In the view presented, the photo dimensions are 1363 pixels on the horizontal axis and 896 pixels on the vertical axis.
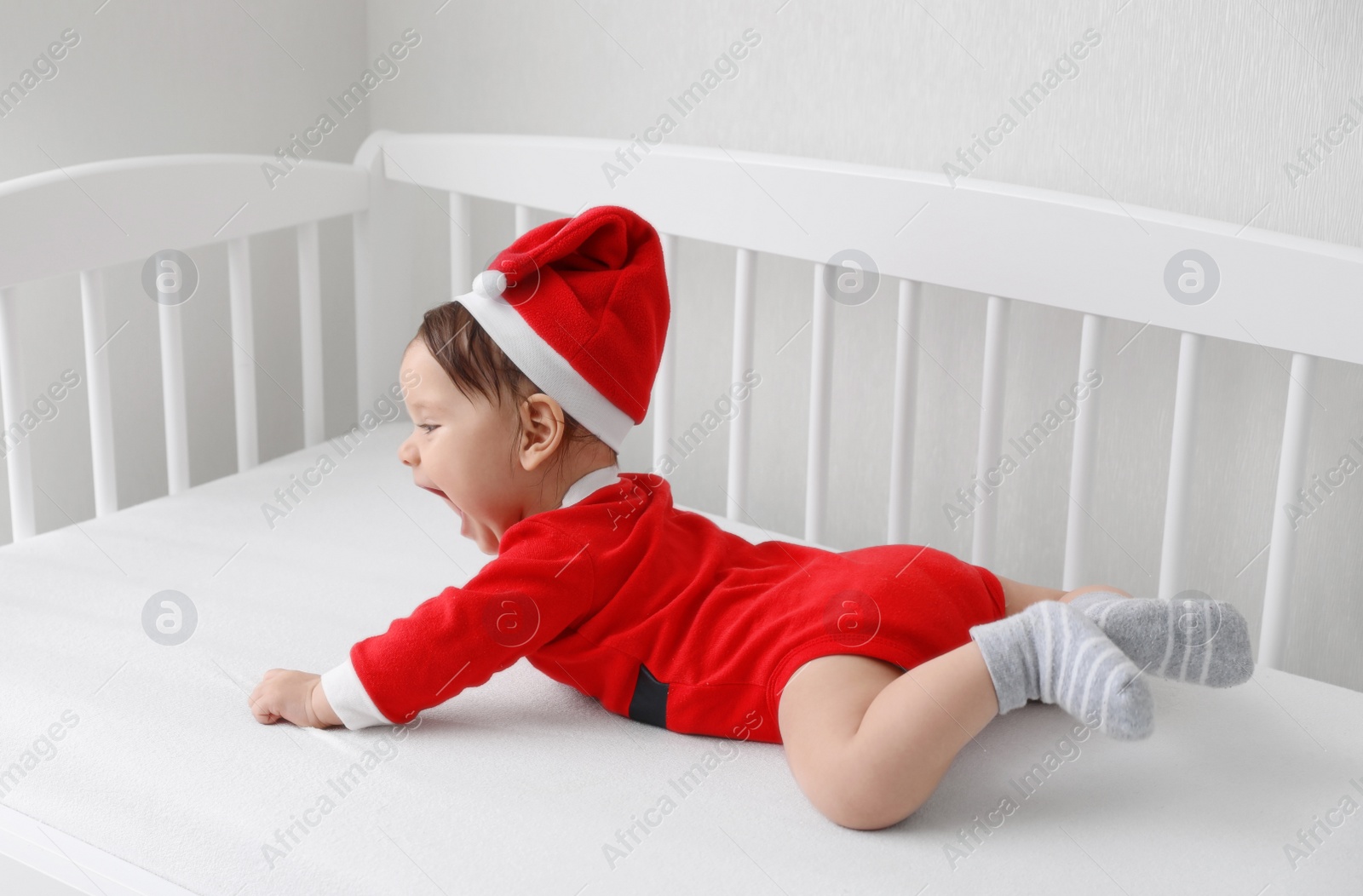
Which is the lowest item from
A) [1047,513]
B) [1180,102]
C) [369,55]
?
[1047,513]

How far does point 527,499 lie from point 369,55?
87 centimetres

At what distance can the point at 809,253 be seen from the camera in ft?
3.78

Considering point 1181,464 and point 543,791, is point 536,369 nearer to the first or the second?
point 543,791

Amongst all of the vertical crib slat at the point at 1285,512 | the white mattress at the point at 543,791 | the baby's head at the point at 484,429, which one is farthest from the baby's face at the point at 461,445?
the vertical crib slat at the point at 1285,512

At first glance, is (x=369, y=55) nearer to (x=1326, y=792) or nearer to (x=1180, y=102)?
(x=1180, y=102)

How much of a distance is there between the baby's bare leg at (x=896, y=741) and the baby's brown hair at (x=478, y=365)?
0.27 metres

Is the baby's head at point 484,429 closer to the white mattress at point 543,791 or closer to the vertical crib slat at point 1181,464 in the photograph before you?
the white mattress at point 543,791

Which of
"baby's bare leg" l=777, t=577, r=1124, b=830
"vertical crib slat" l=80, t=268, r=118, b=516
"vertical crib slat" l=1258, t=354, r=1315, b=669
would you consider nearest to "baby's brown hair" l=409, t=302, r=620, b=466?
"baby's bare leg" l=777, t=577, r=1124, b=830

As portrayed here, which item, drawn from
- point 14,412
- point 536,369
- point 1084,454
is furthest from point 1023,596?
point 14,412

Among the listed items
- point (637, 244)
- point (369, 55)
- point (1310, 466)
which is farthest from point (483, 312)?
point (369, 55)

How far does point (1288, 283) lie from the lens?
939 millimetres

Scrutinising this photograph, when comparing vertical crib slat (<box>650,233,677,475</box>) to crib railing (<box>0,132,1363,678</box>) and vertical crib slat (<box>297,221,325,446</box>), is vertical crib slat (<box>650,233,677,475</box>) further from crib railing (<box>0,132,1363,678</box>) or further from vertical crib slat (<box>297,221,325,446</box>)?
vertical crib slat (<box>297,221,325,446</box>)

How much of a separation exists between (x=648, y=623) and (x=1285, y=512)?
0.48m

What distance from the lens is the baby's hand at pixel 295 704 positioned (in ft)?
2.81
